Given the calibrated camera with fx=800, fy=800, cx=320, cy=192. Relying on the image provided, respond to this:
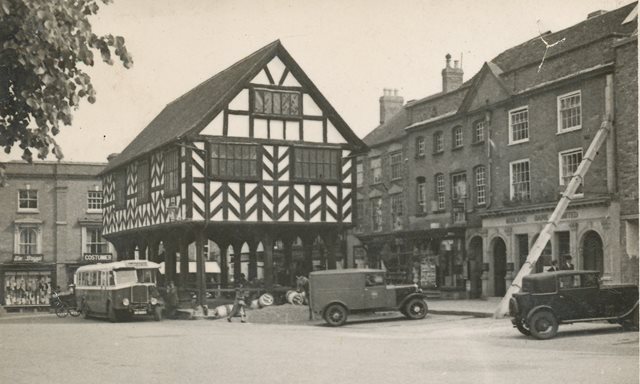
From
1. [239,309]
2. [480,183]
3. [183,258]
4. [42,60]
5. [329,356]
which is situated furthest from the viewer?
[480,183]

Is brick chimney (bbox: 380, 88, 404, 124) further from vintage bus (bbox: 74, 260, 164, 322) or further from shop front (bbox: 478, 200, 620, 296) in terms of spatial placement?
vintage bus (bbox: 74, 260, 164, 322)

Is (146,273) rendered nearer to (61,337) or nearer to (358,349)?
(61,337)

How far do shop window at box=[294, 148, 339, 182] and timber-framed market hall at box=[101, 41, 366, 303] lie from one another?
37mm

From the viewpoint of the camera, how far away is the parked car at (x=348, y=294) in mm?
23094

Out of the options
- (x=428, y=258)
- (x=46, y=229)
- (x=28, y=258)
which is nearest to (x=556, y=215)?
(x=428, y=258)

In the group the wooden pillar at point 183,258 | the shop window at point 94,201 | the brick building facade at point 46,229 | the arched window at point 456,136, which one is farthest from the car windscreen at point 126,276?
the shop window at point 94,201

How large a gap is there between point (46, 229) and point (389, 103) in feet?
71.3

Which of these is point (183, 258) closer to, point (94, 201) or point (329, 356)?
point (329, 356)

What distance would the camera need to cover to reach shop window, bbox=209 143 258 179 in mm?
28078

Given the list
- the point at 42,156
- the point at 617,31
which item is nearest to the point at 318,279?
the point at 617,31

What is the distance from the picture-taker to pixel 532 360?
12734 mm

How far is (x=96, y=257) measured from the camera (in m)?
48.2

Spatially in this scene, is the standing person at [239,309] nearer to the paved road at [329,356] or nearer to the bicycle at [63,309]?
the paved road at [329,356]

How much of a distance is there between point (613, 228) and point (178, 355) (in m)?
16.2
